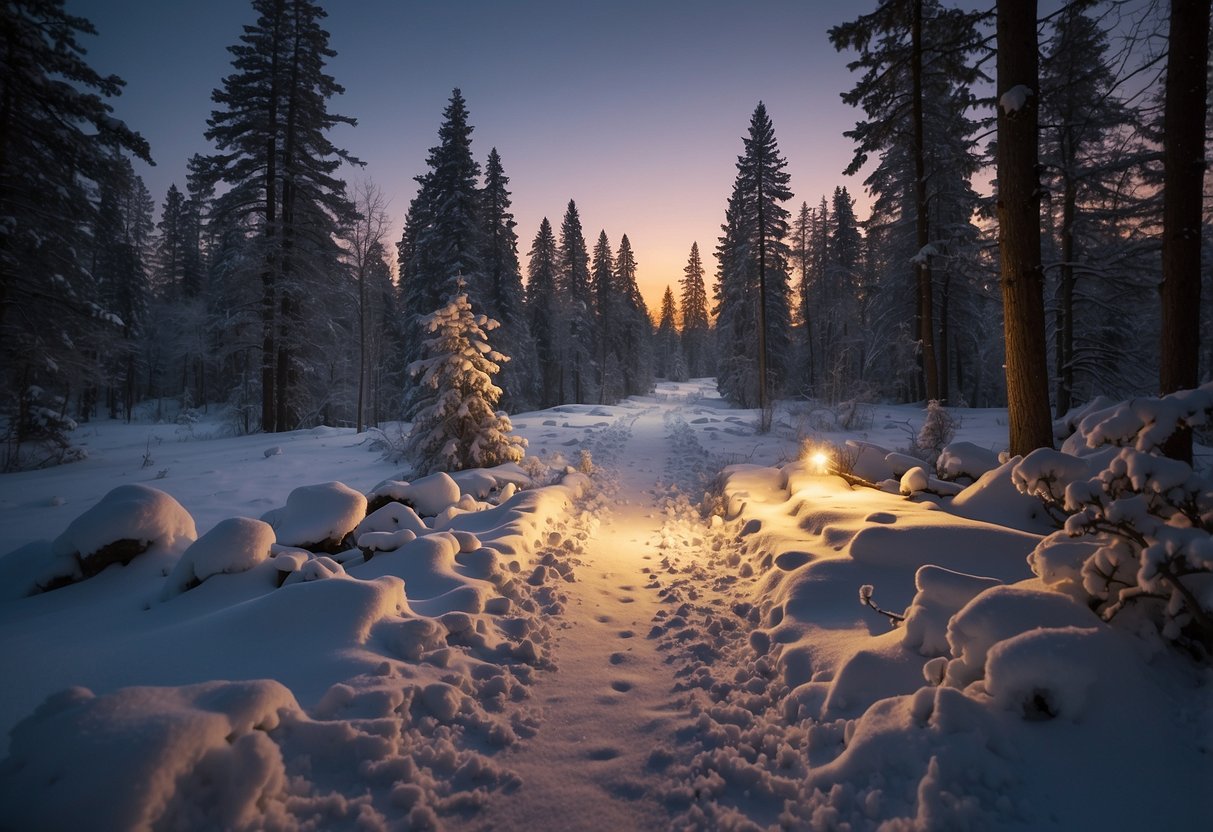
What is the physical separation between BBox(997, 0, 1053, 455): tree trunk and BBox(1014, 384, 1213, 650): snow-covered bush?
2817mm

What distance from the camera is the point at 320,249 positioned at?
16625mm

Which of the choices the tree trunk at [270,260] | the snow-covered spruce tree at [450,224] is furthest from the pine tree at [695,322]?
the tree trunk at [270,260]

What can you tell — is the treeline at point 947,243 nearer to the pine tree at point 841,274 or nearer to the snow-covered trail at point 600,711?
the pine tree at point 841,274

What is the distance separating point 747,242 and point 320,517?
25611 mm

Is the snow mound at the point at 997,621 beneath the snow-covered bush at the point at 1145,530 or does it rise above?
beneath

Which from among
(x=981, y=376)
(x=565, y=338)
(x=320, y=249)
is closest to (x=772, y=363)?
(x=981, y=376)

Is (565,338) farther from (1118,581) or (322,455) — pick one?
(1118,581)

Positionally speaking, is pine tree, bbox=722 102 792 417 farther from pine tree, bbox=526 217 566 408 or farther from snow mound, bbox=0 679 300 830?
snow mound, bbox=0 679 300 830

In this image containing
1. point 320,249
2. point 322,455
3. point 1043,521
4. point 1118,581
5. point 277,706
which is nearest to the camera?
point 277,706

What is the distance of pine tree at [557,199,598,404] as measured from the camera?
38688 mm

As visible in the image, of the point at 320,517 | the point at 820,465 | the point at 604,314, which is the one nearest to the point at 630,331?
the point at 604,314

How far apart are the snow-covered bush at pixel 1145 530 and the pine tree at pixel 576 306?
36823mm

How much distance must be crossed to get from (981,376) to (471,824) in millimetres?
37824

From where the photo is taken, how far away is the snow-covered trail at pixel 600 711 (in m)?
2.14
